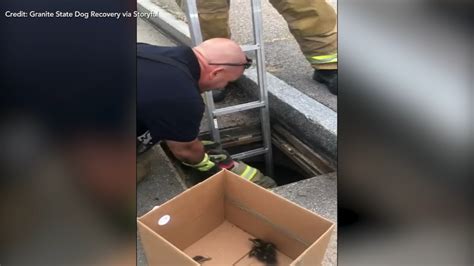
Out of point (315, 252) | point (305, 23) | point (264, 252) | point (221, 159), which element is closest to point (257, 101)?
point (221, 159)

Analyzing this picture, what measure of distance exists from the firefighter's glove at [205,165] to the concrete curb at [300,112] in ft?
1.43

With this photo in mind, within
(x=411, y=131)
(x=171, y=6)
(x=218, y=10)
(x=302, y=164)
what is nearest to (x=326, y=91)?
(x=302, y=164)

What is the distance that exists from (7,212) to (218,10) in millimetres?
1127

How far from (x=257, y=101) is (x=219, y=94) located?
0.20 metres

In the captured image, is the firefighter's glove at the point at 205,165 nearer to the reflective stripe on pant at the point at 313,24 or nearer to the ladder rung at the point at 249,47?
the ladder rung at the point at 249,47

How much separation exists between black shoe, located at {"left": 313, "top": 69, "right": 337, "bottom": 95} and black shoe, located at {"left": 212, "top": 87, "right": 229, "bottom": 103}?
1.38 ft

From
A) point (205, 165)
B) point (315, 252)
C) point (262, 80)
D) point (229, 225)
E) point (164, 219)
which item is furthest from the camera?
point (262, 80)

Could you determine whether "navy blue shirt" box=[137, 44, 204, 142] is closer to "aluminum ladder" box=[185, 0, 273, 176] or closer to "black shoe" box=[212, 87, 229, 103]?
"aluminum ladder" box=[185, 0, 273, 176]

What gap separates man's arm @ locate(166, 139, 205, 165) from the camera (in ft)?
5.91

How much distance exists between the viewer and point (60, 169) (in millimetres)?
915

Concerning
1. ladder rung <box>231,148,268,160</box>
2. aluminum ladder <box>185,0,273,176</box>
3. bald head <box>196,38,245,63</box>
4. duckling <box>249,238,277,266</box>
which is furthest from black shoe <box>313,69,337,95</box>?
duckling <box>249,238,277,266</box>

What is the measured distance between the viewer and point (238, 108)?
2.11m

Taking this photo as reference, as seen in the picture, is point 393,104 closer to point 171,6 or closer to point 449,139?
point 449,139

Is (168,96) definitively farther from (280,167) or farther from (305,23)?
(280,167)
